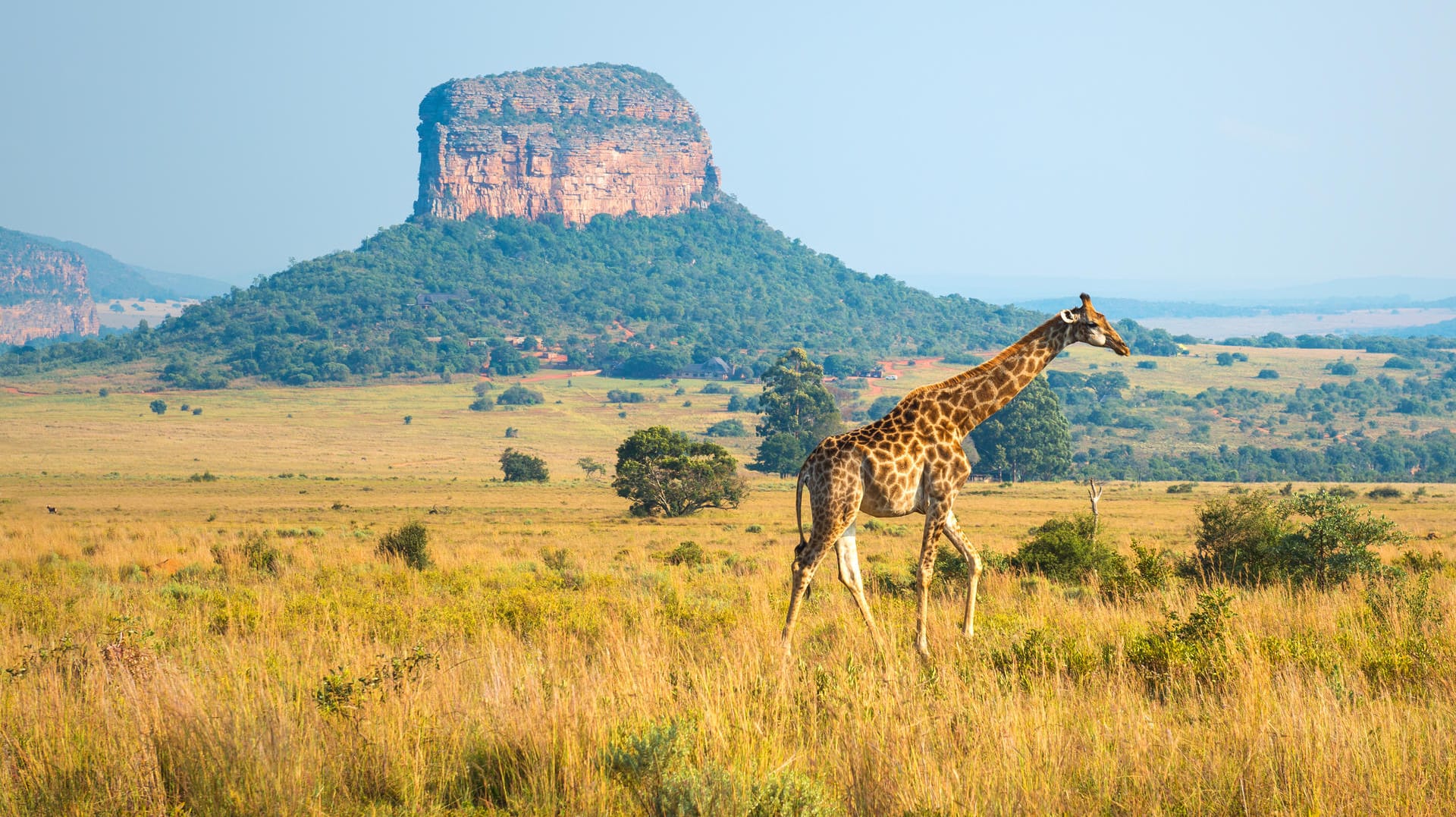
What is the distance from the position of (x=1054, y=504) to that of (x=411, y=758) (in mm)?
48517

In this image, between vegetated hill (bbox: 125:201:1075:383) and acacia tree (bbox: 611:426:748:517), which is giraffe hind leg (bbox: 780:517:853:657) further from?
vegetated hill (bbox: 125:201:1075:383)

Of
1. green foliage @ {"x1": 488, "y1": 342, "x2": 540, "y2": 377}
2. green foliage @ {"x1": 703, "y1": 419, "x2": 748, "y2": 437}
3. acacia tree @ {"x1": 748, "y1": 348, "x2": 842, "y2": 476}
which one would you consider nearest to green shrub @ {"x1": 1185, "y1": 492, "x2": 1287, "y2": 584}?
acacia tree @ {"x1": 748, "y1": 348, "x2": 842, "y2": 476}

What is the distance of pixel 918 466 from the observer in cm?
721

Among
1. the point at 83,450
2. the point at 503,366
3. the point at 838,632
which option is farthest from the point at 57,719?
the point at 503,366

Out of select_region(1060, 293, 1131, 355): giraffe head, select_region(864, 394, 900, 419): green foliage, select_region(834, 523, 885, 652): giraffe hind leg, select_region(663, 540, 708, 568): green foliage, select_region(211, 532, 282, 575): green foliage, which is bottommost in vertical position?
select_region(864, 394, 900, 419): green foliage

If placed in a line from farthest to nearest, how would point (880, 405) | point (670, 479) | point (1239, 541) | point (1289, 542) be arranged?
point (880, 405) → point (670, 479) → point (1239, 541) → point (1289, 542)

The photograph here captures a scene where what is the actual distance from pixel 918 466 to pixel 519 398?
112 metres

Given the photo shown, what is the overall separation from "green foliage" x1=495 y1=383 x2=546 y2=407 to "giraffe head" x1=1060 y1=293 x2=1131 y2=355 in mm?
109117

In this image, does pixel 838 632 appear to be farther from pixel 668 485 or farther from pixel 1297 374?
pixel 1297 374

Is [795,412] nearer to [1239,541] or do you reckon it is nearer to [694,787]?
[1239,541]

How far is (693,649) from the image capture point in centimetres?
809

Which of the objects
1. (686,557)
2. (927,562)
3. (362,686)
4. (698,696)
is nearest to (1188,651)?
(927,562)

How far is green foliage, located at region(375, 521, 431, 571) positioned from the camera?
59.2 ft

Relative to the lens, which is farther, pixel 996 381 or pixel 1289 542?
pixel 1289 542
